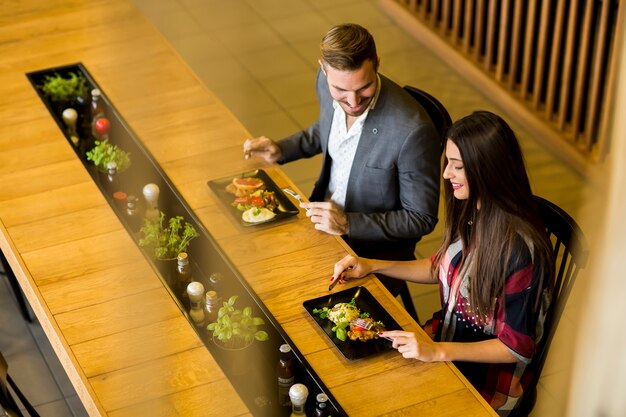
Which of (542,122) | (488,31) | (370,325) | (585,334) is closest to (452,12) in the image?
(488,31)

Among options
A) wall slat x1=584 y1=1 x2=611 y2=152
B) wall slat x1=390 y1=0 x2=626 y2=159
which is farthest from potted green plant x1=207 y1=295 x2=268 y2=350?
wall slat x1=584 y1=1 x2=611 y2=152

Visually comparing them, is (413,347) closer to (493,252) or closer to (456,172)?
(493,252)

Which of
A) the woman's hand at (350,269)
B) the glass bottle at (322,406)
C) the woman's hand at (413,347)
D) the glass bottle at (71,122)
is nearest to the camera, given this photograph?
the glass bottle at (322,406)

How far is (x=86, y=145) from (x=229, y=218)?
0.75 metres

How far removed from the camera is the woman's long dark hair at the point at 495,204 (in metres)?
1.84

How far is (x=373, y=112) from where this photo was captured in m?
2.32

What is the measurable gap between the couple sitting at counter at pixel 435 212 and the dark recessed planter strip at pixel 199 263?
9.4 inches

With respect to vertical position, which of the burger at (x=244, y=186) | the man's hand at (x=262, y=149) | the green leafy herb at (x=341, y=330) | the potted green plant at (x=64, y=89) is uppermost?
the potted green plant at (x=64, y=89)

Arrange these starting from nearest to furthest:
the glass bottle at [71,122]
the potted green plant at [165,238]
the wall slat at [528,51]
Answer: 1. the potted green plant at [165,238]
2. the glass bottle at [71,122]
3. the wall slat at [528,51]

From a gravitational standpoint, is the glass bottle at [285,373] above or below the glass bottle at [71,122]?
below

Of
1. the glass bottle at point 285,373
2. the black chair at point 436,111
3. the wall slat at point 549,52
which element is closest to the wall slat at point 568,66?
the wall slat at point 549,52

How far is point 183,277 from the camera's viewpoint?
7.09ft

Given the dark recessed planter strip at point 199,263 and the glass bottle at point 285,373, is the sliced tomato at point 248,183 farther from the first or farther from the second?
the glass bottle at point 285,373

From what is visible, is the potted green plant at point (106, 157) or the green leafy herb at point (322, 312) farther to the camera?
the potted green plant at point (106, 157)
